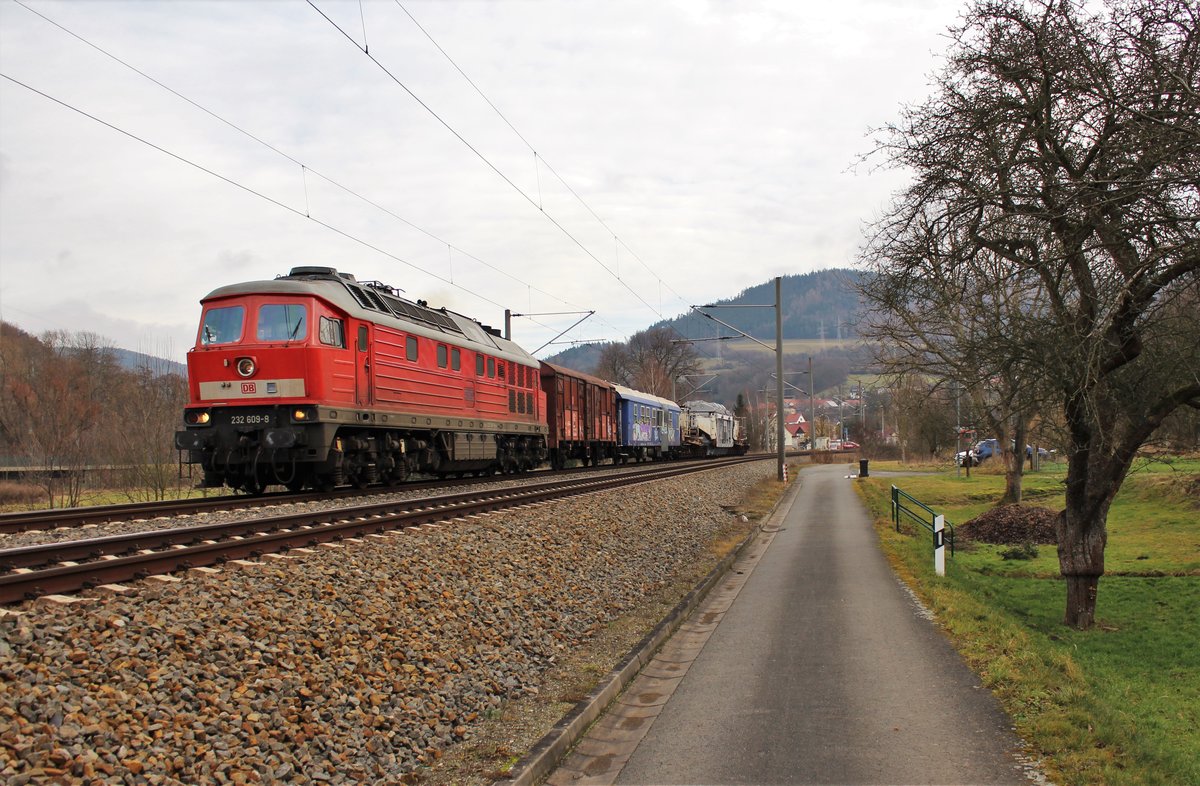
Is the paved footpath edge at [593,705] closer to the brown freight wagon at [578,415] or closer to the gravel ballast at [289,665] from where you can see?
the gravel ballast at [289,665]

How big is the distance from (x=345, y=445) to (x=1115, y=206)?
42.5ft

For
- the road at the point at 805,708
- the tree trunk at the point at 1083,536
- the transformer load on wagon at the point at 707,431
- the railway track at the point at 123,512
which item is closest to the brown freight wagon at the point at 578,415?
the railway track at the point at 123,512

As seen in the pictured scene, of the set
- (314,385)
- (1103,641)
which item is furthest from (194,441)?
(1103,641)

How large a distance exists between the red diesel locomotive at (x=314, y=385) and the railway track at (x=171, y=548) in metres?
3.14

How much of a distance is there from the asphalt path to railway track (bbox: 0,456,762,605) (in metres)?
4.18

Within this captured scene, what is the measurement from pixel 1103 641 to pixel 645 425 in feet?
108

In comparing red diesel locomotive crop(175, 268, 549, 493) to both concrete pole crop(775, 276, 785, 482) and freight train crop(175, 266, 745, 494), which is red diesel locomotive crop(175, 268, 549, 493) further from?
concrete pole crop(775, 276, 785, 482)

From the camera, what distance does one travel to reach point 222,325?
1548 centimetres

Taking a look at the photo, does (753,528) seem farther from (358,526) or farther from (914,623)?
(358,526)

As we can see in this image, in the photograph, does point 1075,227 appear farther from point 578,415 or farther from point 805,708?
point 578,415

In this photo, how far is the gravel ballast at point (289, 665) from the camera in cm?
438

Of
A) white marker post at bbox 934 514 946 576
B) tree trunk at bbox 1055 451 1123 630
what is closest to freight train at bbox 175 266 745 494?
white marker post at bbox 934 514 946 576

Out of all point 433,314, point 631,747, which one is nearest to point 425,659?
point 631,747

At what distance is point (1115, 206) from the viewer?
9289mm
